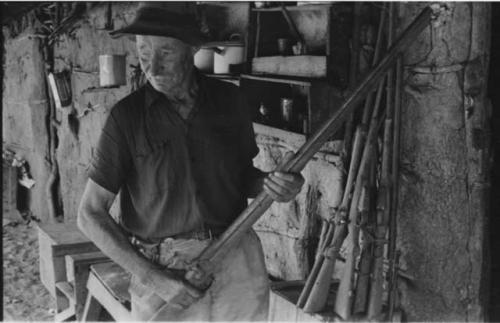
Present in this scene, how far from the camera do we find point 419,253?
2.90 m

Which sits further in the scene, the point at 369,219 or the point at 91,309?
the point at 91,309

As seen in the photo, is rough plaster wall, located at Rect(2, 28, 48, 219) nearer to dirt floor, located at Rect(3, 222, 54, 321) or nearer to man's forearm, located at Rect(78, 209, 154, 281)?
dirt floor, located at Rect(3, 222, 54, 321)

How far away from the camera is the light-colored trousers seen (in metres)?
2.45

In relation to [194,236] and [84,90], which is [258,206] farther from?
[84,90]

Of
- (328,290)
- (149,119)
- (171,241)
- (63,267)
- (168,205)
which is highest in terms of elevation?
(149,119)

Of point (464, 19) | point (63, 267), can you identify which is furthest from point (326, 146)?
point (63, 267)

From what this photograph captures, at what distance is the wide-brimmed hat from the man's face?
4 cm

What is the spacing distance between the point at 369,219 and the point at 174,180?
3.17 ft

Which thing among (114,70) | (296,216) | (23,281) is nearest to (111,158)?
(296,216)

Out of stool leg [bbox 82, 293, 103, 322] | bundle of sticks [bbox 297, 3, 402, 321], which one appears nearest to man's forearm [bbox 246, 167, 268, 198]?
bundle of sticks [bbox 297, 3, 402, 321]

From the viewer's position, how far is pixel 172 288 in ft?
7.65

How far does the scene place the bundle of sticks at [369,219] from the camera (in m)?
2.76

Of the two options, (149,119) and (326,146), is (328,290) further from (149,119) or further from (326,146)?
(149,119)

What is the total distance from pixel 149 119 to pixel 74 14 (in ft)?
14.2
